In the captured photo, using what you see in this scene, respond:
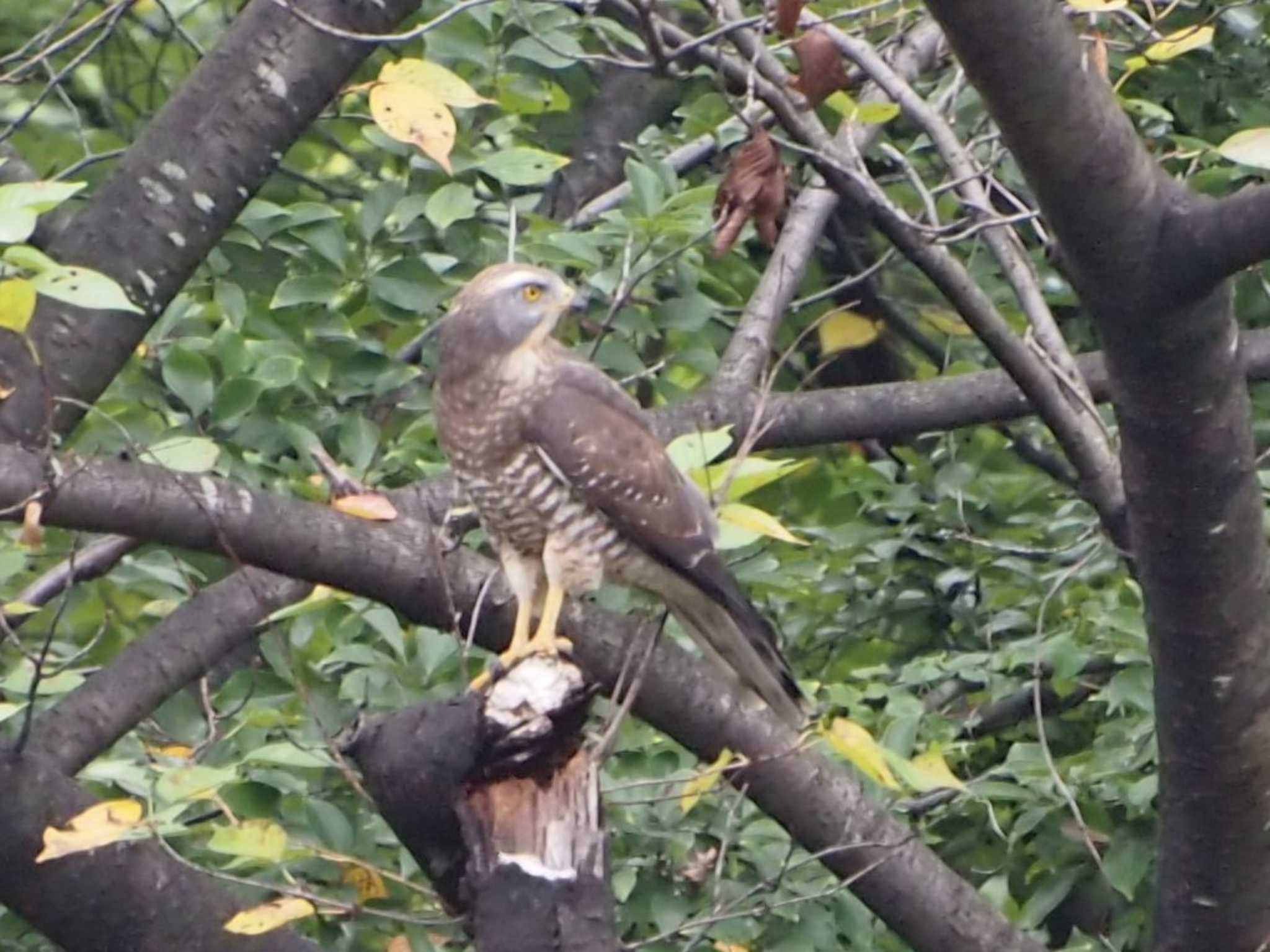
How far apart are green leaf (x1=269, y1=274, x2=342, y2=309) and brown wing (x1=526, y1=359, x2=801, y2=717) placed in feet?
1.33

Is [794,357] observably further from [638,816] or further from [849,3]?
[638,816]

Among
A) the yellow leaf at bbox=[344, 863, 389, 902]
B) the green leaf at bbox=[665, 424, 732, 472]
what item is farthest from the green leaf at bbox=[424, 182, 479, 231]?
the yellow leaf at bbox=[344, 863, 389, 902]

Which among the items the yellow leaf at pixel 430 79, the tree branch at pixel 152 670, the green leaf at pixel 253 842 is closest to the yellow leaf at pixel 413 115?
the yellow leaf at pixel 430 79

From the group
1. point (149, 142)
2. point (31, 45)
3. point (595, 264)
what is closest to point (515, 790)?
point (595, 264)

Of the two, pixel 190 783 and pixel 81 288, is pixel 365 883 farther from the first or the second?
pixel 81 288

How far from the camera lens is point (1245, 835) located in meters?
3.04

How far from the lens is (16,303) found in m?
2.50

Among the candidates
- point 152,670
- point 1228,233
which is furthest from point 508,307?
point 1228,233

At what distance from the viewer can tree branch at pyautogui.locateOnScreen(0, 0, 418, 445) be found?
364cm

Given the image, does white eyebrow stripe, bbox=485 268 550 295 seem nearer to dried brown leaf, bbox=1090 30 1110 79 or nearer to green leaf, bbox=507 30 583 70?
green leaf, bbox=507 30 583 70

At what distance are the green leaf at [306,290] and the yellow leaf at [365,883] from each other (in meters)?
0.97

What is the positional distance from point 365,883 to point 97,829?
0.74 meters

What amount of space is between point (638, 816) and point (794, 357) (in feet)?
6.33

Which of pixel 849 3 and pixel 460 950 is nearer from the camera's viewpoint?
pixel 460 950
